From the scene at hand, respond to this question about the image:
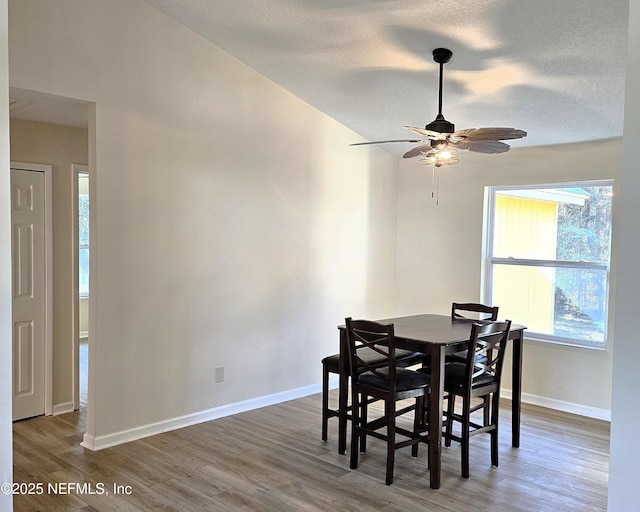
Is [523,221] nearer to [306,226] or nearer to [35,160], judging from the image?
[306,226]

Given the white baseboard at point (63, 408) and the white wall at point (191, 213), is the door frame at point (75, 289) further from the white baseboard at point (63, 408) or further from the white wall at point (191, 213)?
the white wall at point (191, 213)

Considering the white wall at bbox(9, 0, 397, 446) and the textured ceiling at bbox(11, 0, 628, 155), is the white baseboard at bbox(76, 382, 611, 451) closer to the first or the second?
the white wall at bbox(9, 0, 397, 446)

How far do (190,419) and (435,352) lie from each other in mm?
2045

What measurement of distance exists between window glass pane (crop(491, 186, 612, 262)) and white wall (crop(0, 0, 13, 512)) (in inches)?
176

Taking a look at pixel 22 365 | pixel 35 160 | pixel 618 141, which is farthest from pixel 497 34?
pixel 22 365

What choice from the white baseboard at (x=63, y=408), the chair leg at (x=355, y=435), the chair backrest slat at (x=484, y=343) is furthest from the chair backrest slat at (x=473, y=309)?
the white baseboard at (x=63, y=408)

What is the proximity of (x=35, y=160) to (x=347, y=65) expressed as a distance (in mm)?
2508

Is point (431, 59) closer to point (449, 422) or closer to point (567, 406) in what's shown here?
point (449, 422)

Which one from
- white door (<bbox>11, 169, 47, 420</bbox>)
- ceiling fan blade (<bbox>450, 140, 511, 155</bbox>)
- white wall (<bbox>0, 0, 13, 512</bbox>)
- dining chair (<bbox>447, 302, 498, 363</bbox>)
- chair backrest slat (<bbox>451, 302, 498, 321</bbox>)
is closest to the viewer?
white wall (<bbox>0, 0, 13, 512</bbox>)

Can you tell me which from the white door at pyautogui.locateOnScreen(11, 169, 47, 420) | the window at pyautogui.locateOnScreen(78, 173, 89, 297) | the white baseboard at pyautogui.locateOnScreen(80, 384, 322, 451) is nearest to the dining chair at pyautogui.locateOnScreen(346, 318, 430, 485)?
the white baseboard at pyautogui.locateOnScreen(80, 384, 322, 451)

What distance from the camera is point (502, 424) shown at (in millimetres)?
4379

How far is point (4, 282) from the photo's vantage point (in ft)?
5.47

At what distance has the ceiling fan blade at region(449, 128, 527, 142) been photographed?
3010 mm

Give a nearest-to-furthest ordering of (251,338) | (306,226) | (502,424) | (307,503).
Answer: (307,503) < (502,424) < (251,338) < (306,226)
